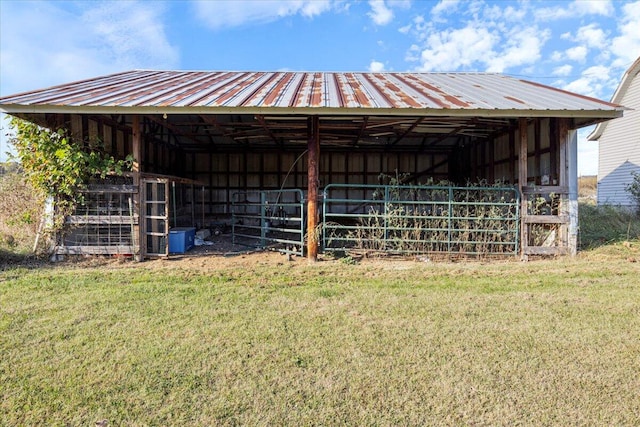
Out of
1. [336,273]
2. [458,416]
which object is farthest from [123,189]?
[458,416]

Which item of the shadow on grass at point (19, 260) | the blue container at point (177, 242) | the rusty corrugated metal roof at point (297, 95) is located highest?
the rusty corrugated metal roof at point (297, 95)

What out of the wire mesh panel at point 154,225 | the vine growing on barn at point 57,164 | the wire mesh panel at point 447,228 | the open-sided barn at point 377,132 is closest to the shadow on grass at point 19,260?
the open-sided barn at point 377,132

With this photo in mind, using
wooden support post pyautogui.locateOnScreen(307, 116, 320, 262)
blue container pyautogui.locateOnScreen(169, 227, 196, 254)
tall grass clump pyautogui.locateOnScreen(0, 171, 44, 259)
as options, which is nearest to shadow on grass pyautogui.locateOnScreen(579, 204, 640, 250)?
wooden support post pyautogui.locateOnScreen(307, 116, 320, 262)

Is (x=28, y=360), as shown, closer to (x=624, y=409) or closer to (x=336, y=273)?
(x=336, y=273)

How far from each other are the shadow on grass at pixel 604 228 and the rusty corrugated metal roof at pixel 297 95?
3054 mm

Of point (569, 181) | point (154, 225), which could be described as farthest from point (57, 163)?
point (569, 181)

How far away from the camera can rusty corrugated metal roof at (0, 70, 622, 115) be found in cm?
619

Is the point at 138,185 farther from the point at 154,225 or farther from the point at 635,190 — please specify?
the point at 635,190

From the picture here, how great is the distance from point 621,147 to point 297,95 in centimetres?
1474

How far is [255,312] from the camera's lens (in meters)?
4.03

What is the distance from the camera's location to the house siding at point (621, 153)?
14.1 meters

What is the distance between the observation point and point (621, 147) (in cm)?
1485

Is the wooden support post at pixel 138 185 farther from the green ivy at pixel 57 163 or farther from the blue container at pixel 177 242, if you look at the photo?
the blue container at pixel 177 242

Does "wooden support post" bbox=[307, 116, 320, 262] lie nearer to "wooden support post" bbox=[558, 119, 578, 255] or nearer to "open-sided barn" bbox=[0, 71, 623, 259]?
"open-sided barn" bbox=[0, 71, 623, 259]
